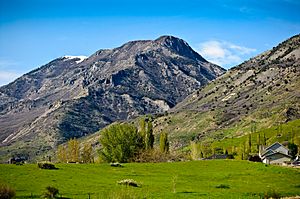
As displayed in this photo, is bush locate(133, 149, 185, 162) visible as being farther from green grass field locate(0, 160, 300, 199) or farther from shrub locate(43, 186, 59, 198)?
shrub locate(43, 186, 59, 198)

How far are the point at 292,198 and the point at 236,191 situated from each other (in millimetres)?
6986

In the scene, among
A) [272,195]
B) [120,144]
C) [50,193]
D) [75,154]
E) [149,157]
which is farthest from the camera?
[75,154]

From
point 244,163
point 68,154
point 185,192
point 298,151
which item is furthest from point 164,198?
point 298,151

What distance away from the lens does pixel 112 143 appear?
103938 millimetres

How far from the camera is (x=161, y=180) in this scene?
57625mm

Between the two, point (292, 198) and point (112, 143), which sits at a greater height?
point (112, 143)

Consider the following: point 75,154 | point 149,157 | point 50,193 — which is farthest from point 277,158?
point 50,193

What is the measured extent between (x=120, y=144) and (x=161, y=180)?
46.4 metres

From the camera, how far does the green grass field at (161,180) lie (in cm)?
4437

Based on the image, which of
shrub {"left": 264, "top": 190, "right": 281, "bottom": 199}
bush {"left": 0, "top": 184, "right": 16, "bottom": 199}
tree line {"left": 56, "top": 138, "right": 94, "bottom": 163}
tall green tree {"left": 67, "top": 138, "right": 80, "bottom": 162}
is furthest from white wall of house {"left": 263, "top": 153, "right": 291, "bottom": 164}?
bush {"left": 0, "top": 184, "right": 16, "bottom": 199}

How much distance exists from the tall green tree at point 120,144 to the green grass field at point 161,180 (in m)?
26.9

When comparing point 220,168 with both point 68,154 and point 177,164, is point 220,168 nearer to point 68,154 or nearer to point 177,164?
point 177,164

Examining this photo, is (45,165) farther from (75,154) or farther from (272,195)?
(75,154)

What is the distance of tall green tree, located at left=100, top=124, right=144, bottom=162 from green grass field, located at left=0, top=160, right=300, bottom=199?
26860 mm
